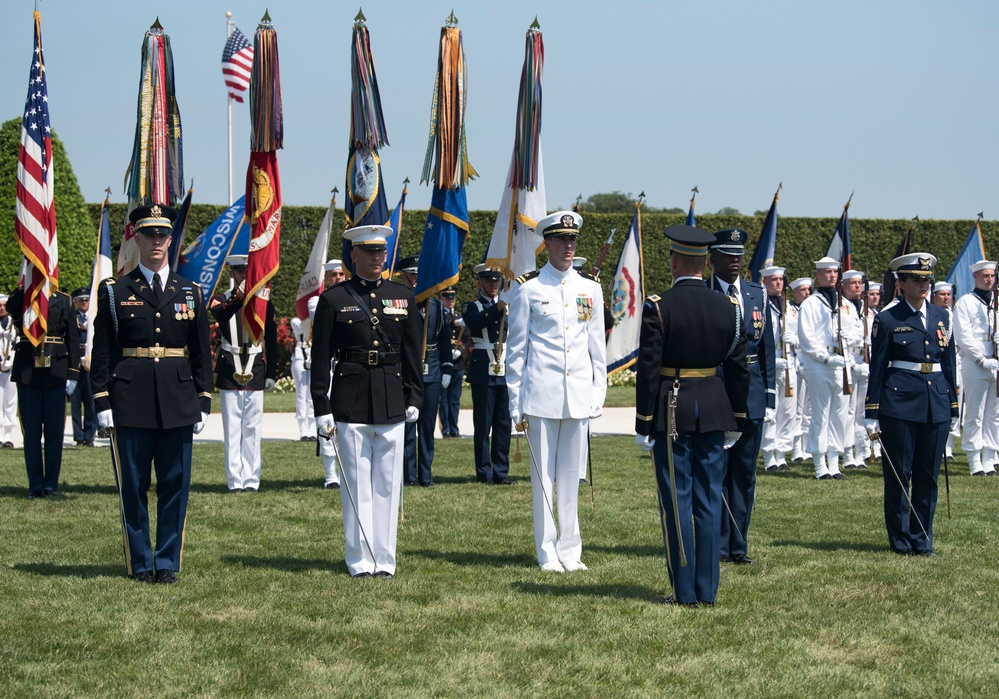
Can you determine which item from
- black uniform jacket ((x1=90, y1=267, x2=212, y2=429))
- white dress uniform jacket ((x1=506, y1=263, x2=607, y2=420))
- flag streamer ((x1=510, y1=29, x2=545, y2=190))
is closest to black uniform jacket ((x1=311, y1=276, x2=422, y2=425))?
white dress uniform jacket ((x1=506, y1=263, x2=607, y2=420))

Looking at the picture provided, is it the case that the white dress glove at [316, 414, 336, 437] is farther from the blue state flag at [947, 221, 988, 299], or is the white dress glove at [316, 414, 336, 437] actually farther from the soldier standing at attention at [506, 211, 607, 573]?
the blue state flag at [947, 221, 988, 299]

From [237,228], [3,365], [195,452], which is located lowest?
[195,452]

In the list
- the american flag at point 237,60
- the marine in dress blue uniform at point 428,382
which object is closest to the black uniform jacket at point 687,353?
the marine in dress blue uniform at point 428,382

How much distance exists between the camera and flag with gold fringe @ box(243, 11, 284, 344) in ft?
38.0

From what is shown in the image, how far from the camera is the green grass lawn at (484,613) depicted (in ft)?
18.1

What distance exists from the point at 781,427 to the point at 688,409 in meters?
7.71

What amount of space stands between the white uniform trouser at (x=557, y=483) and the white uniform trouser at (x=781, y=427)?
632cm

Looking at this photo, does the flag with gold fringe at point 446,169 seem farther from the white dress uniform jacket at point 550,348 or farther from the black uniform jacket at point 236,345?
the white dress uniform jacket at point 550,348

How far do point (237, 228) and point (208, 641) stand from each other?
826 cm

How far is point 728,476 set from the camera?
8.48 m

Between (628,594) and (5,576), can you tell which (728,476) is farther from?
(5,576)

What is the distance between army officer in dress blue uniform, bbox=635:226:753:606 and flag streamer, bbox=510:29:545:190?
397cm

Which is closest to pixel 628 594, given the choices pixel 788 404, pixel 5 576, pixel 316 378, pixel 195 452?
pixel 316 378

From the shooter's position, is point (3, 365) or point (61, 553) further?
point (3, 365)
